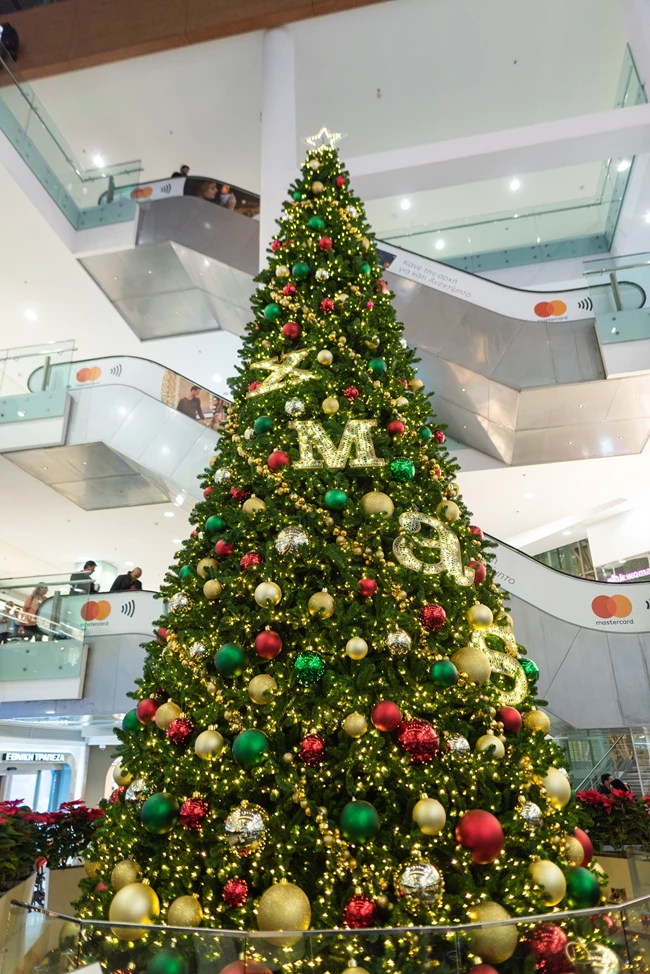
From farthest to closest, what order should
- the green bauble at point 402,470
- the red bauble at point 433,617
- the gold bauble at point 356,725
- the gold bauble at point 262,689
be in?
the green bauble at point 402,470, the red bauble at point 433,617, the gold bauble at point 262,689, the gold bauble at point 356,725

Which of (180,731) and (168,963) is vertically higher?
(180,731)

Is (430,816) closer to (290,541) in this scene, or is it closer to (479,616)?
(479,616)

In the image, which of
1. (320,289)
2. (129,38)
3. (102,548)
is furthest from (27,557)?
(320,289)

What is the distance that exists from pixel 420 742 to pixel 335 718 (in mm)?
243

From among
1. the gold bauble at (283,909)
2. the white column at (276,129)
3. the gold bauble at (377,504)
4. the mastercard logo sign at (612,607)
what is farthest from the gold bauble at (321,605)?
the white column at (276,129)

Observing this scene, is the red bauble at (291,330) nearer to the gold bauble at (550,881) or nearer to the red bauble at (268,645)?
the red bauble at (268,645)

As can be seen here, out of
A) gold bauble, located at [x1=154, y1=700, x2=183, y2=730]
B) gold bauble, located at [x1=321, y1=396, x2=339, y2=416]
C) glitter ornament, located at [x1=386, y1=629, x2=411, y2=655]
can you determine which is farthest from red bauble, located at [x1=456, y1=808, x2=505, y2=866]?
gold bauble, located at [x1=321, y1=396, x2=339, y2=416]

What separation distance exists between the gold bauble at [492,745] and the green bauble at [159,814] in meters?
0.88

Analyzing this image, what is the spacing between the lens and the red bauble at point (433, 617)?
74.7 inches

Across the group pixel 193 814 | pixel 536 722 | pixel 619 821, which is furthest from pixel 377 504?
pixel 619 821

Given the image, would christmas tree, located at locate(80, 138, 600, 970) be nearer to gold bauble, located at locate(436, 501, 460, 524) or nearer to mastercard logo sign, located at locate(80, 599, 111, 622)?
gold bauble, located at locate(436, 501, 460, 524)

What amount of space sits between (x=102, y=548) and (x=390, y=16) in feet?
38.2

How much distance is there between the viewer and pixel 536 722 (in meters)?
1.96

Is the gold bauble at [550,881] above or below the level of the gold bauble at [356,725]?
below
